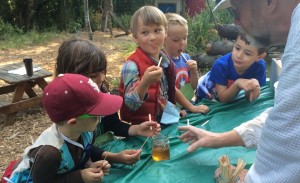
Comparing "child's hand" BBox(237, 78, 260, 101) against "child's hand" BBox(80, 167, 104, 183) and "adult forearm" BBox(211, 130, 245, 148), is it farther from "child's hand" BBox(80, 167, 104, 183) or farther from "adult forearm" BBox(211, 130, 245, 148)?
"child's hand" BBox(80, 167, 104, 183)

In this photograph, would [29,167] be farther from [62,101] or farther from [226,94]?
[226,94]

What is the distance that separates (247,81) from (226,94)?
212 millimetres

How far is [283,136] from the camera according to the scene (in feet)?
3.23

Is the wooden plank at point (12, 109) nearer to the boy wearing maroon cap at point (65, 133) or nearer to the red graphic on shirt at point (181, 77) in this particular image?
the red graphic on shirt at point (181, 77)

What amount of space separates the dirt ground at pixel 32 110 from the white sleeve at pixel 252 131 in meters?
1.77

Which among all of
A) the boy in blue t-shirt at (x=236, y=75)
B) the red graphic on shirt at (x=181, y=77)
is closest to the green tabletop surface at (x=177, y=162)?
the boy in blue t-shirt at (x=236, y=75)

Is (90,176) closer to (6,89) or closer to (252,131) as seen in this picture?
(252,131)

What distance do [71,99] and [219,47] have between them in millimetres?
5858

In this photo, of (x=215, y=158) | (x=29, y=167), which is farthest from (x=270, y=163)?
(x=29, y=167)

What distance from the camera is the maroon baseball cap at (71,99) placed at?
1567 mm

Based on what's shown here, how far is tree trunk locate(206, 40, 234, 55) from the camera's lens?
706 centimetres

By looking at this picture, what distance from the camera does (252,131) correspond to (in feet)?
5.95

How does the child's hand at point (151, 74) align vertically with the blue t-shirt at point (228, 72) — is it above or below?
above

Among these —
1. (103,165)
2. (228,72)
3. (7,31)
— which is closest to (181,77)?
(228,72)
